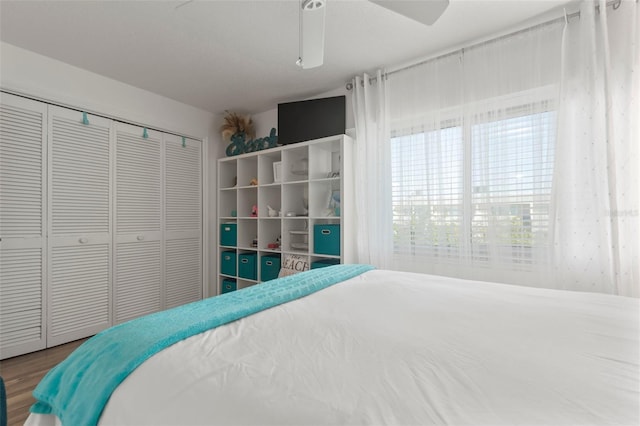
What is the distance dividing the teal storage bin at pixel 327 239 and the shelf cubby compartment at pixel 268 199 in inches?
26.6

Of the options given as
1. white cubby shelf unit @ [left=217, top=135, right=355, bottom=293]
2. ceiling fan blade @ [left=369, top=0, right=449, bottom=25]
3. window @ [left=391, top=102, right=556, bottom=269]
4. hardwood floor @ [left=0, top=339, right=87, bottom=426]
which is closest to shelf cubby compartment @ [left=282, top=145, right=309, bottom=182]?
white cubby shelf unit @ [left=217, top=135, right=355, bottom=293]

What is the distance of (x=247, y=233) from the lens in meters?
3.66

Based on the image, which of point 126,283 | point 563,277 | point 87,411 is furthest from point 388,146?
point 126,283

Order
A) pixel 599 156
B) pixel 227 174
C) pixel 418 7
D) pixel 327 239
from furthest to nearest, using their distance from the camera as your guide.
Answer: pixel 227 174 → pixel 327 239 → pixel 599 156 → pixel 418 7

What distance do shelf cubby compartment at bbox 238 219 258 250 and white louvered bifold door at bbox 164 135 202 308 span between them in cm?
53

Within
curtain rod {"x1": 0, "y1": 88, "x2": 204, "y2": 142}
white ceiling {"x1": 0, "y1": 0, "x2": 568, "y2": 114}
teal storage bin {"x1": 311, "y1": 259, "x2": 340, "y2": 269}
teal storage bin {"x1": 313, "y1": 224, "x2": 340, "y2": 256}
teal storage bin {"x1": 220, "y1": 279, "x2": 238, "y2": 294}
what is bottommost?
teal storage bin {"x1": 220, "y1": 279, "x2": 238, "y2": 294}

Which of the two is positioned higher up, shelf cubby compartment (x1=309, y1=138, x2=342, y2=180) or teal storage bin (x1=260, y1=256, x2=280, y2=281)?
shelf cubby compartment (x1=309, y1=138, x2=342, y2=180)

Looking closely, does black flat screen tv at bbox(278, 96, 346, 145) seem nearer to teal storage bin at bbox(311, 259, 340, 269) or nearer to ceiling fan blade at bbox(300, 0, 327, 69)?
teal storage bin at bbox(311, 259, 340, 269)

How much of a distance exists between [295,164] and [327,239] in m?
0.94

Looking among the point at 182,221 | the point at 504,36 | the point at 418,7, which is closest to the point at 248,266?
the point at 182,221

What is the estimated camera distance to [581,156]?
192 centimetres

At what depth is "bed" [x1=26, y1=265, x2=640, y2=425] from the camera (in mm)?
628

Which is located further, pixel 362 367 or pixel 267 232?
pixel 267 232

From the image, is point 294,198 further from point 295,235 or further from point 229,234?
point 229,234
